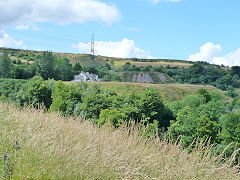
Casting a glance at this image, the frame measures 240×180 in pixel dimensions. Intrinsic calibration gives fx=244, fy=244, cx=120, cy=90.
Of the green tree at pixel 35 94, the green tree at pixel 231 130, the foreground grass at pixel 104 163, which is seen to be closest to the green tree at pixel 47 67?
the green tree at pixel 35 94

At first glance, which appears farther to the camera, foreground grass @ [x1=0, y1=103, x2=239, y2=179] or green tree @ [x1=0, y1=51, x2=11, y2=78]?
green tree @ [x1=0, y1=51, x2=11, y2=78]

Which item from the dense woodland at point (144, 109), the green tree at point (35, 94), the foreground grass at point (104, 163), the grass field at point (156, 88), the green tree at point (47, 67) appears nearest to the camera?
the foreground grass at point (104, 163)

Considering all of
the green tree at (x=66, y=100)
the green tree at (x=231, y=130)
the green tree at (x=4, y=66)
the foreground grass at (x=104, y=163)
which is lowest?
the green tree at (x=231, y=130)

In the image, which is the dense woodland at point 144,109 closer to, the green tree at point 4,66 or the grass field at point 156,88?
the grass field at point 156,88

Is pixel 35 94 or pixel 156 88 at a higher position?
pixel 156 88

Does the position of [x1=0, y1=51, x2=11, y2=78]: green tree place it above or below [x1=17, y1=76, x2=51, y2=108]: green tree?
above

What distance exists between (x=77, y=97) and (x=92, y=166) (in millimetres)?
35908

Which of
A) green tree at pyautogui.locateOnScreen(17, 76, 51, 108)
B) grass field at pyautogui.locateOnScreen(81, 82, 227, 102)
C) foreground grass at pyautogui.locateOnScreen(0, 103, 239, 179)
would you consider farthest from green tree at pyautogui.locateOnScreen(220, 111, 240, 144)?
grass field at pyautogui.locateOnScreen(81, 82, 227, 102)

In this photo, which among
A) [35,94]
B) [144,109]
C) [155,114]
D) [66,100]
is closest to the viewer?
[144,109]

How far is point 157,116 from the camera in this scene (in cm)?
3331

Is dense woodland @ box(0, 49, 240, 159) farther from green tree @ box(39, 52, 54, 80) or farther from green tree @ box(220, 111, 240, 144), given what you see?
green tree @ box(39, 52, 54, 80)

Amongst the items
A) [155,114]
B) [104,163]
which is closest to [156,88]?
[155,114]

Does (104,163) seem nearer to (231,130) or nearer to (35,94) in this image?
(231,130)

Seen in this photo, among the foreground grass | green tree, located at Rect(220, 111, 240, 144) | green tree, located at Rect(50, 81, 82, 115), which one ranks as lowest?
green tree, located at Rect(220, 111, 240, 144)
